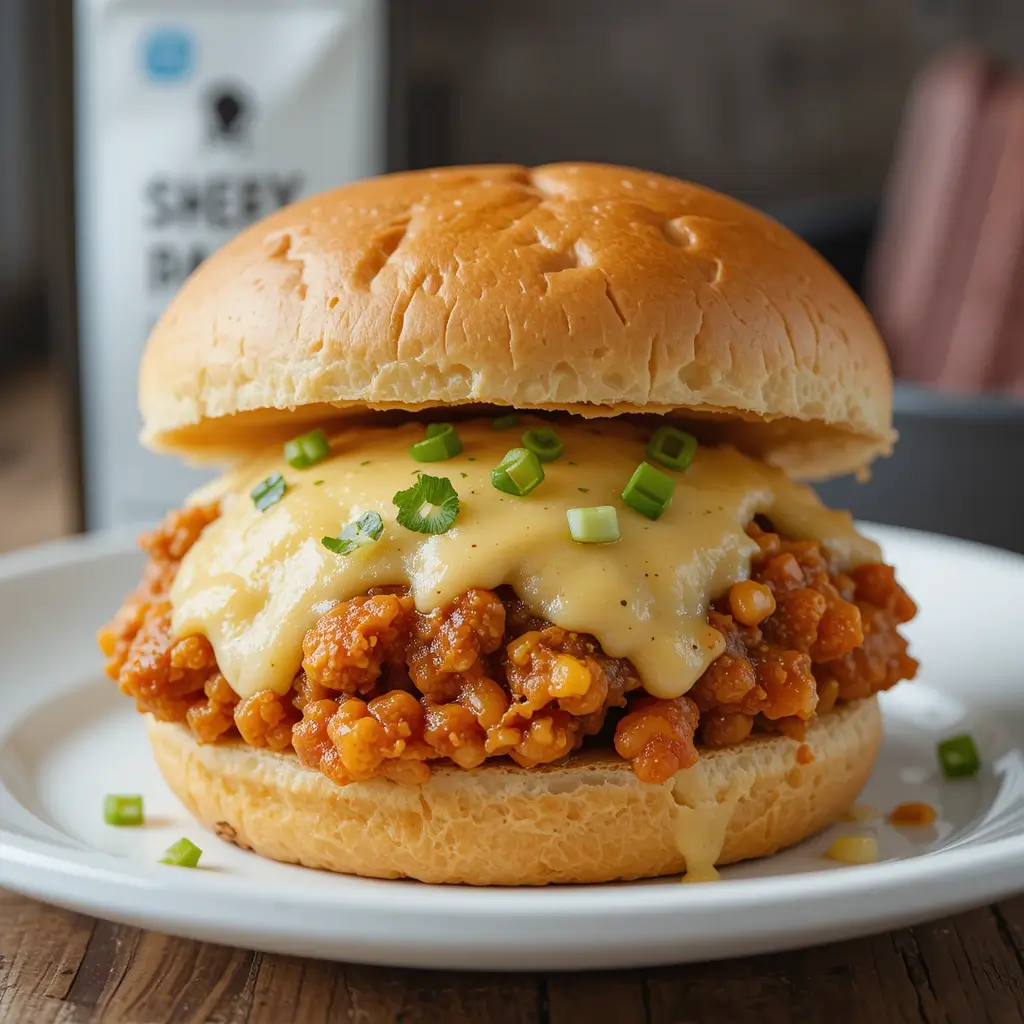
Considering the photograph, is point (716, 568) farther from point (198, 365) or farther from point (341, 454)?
point (198, 365)

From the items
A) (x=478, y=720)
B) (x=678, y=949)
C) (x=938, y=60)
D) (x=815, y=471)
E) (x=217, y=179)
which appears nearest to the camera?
(x=678, y=949)

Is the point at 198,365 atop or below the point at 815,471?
atop

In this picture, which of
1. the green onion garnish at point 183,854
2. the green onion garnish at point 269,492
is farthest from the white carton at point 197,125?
the green onion garnish at point 183,854

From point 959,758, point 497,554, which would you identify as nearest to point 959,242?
point 959,758

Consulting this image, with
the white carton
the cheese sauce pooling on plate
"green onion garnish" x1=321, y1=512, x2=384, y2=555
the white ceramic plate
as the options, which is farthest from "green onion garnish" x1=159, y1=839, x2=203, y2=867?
the white carton

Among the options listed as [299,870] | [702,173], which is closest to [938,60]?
[702,173]

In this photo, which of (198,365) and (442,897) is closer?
(442,897)
